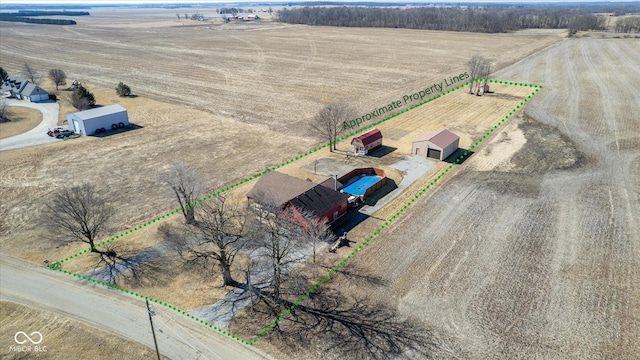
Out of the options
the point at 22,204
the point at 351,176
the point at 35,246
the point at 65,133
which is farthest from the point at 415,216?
the point at 65,133

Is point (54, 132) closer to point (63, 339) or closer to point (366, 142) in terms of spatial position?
point (63, 339)

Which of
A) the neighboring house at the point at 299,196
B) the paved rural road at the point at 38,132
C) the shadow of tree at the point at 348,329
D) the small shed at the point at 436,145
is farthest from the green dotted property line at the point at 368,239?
the paved rural road at the point at 38,132

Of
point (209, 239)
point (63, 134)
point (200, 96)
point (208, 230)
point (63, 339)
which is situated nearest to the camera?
point (63, 339)

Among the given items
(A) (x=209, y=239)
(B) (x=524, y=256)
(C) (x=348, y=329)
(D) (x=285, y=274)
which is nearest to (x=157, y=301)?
(A) (x=209, y=239)

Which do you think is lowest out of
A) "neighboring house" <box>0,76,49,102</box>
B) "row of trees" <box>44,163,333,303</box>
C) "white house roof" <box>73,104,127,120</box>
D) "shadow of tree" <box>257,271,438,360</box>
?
"shadow of tree" <box>257,271,438,360</box>

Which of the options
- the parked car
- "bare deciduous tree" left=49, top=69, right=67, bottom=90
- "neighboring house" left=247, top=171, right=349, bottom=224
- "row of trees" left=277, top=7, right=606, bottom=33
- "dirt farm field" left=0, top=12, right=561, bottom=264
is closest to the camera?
"neighboring house" left=247, top=171, right=349, bottom=224

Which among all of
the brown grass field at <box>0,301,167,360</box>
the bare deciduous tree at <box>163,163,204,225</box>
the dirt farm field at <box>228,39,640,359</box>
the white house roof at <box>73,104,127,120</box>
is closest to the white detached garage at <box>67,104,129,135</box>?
the white house roof at <box>73,104,127,120</box>

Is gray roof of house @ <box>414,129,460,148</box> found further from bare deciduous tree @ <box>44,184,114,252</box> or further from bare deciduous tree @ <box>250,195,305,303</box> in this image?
bare deciduous tree @ <box>44,184,114,252</box>
